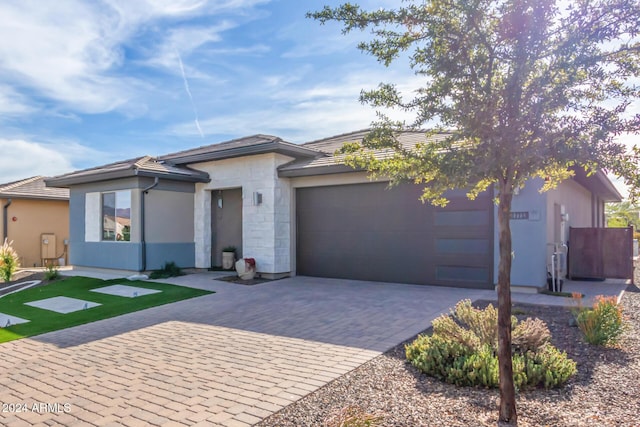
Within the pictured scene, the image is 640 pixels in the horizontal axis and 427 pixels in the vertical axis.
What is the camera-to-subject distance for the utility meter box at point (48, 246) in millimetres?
18891

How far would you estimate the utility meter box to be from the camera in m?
18.9

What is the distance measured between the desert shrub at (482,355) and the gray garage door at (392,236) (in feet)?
16.1

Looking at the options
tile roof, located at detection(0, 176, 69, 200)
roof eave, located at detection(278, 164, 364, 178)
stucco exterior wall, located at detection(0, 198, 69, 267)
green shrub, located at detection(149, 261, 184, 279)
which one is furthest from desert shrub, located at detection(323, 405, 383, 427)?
stucco exterior wall, located at detection(0, 198, 69, 267)

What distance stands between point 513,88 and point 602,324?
4037mm

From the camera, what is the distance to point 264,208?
481 inches

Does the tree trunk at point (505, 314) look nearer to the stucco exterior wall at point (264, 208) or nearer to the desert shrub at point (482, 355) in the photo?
the desert shrub at point (482, 355)

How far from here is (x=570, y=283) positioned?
11.8 m

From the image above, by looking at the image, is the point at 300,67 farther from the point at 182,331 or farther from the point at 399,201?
the point at 182,331

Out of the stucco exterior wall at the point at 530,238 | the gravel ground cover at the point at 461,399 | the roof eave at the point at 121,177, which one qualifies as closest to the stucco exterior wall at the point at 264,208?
the roof eave at the point at 121,177

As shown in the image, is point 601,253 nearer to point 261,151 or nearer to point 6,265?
point 261,151

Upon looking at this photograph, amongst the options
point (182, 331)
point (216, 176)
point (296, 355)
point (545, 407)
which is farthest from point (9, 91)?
point (545, 407)

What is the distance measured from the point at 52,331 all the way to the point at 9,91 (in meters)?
9.80

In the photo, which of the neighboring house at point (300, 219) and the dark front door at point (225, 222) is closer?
the neighboring house at point (300, 219)

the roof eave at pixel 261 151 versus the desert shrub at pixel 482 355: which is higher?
the roof eave at pixel 261 151
